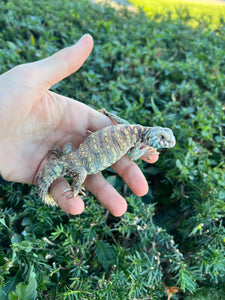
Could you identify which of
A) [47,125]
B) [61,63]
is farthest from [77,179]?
[61,63]

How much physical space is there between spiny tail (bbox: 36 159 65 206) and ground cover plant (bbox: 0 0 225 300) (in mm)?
156

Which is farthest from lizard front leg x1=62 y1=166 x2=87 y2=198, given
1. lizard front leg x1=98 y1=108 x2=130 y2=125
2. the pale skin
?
lizard front leg x1=98 y1=108 x2=130 y2=125

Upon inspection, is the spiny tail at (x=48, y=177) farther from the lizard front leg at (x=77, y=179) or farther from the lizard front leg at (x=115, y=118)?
the lizard front leg at (x=115, y=118)

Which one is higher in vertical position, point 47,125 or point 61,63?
point 61,63

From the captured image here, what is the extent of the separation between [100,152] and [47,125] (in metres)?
0.92

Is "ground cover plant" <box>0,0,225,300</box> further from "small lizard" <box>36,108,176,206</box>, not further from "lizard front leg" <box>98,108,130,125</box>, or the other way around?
"lizard front leg" <box>98,108,130,125</box>

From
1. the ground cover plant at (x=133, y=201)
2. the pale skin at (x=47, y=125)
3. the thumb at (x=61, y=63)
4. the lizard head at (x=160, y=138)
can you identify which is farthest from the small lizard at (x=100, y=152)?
the thumb at (x=61, y=63)

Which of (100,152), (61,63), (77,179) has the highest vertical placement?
(61,63)

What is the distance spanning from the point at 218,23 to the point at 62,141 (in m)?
7.88

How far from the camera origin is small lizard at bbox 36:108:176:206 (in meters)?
3.36

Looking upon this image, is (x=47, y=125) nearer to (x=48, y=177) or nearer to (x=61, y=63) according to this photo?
(x=48, y=177)

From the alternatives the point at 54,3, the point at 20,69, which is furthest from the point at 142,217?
the point at 54,3

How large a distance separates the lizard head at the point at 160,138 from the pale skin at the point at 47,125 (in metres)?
0.26

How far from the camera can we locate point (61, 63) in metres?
3.18
